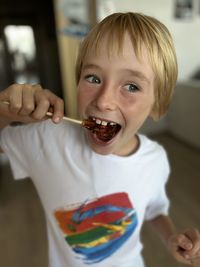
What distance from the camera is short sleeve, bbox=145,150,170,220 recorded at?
69 cm

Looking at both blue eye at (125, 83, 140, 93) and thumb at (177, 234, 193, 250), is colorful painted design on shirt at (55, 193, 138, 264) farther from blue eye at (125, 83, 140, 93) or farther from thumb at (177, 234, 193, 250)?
blue eye at (125, 83, 140, 93)

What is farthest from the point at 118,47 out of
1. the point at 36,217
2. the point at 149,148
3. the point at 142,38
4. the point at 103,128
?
the point at 36,217

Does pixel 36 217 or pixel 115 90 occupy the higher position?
pixel 115 90

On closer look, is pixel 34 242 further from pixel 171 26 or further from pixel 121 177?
pixel 171 26

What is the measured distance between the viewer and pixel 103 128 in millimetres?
549

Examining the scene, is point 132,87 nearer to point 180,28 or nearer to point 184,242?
point 184,242

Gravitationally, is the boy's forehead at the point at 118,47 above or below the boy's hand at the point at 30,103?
above

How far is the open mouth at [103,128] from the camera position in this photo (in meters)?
0.53

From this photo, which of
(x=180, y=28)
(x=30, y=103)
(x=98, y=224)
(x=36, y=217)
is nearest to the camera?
(x=30, y=103)

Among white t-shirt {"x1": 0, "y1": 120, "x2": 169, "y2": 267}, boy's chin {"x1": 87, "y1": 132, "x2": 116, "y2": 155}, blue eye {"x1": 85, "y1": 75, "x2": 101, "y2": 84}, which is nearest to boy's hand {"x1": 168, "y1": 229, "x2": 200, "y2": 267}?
white t-shirt {"x1": 0, "y1": 120, "x2": 169, "y2": 267}

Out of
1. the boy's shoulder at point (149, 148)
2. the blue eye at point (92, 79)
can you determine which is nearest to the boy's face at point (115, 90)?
the blue eye at point (92, 79)

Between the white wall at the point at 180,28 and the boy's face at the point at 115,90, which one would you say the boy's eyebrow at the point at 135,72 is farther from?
the white wall at the point at 180,28

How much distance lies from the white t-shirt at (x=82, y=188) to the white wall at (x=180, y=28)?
232 centimetres

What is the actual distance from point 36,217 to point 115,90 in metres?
1.45
